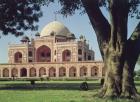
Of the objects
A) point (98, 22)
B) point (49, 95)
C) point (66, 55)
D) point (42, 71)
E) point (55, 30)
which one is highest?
point (55, 30)

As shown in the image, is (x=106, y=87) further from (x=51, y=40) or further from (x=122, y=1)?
(x=51, y=40)

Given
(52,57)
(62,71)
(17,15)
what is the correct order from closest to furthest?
(17,15), (62,71), (52,57)

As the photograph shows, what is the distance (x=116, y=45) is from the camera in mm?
15430

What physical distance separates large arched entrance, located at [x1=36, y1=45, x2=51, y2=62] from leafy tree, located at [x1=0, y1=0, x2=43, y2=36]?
64.9 meters

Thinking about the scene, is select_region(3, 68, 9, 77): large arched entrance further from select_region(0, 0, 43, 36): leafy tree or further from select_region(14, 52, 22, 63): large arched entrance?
select_region(0, 0, 43, 36): leafy tree

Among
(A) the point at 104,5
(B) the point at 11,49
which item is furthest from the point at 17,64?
(A) the point at 104,5

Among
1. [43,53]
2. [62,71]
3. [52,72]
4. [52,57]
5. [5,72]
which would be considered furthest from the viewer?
[43,53]

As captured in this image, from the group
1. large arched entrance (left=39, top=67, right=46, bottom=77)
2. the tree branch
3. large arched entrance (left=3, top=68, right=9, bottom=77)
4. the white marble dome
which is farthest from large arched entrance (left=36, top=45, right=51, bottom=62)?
the tree branch

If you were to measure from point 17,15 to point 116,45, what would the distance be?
1228 centimetres

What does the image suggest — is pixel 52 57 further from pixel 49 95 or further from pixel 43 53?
pixel 49 95

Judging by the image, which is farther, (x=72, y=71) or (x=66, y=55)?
(x=66, y=55)

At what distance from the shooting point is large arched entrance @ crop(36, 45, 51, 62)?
94.3 metres

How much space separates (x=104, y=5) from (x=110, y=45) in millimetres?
3297

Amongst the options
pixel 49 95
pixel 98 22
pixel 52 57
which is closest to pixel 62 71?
pixel 52 57
